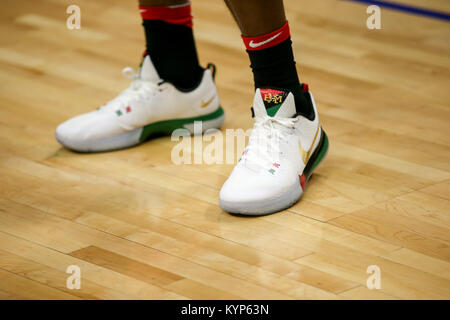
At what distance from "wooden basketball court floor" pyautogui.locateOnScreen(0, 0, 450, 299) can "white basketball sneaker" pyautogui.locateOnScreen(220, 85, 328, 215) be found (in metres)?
0.03

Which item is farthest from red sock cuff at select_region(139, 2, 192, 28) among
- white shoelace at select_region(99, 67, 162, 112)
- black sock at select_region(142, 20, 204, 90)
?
white shoelace at select_region(99, 67, 162, 112)

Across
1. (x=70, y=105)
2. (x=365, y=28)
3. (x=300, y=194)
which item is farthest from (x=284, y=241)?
(x=365, y=28)

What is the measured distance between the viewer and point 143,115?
4.56 ft

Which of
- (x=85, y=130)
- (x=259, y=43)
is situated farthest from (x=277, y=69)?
(x=85, y=130)

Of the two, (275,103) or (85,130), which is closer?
(275,103)

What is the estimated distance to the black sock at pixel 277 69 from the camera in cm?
114

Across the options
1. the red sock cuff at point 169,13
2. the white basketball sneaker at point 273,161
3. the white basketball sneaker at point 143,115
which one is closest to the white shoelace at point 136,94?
the white basketball sneaker at point 143,115

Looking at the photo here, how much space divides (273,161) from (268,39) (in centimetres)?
21

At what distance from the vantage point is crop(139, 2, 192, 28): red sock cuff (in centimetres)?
136

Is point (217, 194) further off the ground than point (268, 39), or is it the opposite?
point (268, 39)

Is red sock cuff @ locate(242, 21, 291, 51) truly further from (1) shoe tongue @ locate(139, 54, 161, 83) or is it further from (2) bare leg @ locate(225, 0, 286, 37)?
(1) shoe tongue @ locate(139, 54, 161, 83)

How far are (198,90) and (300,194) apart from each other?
382mm

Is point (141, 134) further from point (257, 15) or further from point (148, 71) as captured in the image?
point (257, 15)

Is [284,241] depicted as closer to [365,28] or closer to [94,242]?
[94,242]
